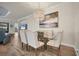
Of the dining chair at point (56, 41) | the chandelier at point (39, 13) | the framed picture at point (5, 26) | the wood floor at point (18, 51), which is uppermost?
the chandelier at point (39, 13)

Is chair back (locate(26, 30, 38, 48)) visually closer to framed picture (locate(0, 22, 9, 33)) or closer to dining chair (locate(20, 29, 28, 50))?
dining chair (locate(20, 29, 28, 50))

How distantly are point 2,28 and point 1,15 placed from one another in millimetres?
213

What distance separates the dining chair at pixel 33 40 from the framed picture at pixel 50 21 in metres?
0.19

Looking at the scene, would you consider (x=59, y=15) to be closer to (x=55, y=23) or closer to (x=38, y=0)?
(x=55, y=23)

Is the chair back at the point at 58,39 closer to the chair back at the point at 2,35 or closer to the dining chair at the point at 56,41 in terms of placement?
the dining chair at the point at 56,41

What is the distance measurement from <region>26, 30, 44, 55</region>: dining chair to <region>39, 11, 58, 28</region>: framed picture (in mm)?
189

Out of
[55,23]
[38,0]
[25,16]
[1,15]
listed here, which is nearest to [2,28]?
[1,15]

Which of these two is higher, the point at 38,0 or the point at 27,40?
the point at 38,0

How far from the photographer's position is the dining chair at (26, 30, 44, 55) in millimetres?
1902

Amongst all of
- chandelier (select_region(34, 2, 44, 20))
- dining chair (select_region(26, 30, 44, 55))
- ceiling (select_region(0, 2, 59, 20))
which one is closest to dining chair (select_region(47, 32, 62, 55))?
dining chair (select_region(26, 30, 44, 55))

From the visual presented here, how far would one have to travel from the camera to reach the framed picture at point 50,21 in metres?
1.87

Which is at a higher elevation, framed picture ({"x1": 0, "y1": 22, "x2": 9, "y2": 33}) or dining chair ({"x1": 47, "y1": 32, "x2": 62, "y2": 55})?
framed picture ({"x1": 0, "y1": 22, "x2": 9, "y2": 33})

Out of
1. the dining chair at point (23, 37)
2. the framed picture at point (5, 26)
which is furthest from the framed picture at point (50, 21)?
the framed picture at point (5, 26)

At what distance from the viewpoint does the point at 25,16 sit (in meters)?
1.87
